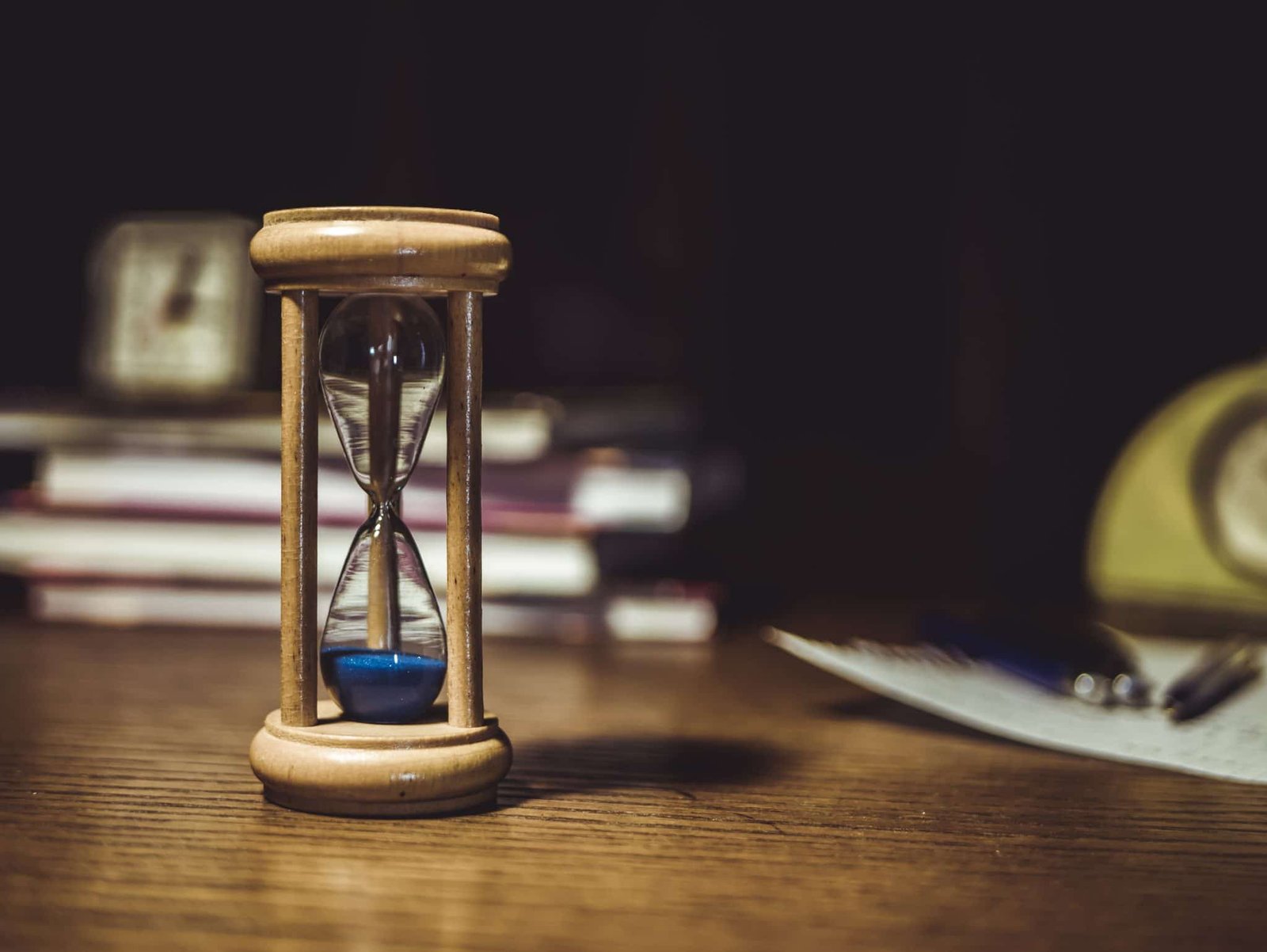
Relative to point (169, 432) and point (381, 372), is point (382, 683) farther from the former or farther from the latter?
point (169, 432)

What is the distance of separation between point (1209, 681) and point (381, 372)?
22.8 inches

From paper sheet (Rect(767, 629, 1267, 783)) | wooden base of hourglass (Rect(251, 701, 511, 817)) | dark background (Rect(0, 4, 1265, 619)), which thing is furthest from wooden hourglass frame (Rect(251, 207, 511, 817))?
dark background (Rect(0, 4, 1265, 619))

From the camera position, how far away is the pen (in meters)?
0.80

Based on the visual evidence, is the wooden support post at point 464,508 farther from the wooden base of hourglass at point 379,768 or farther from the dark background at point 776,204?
the dark background at point 776,204

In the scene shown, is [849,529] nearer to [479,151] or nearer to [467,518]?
[479,151]

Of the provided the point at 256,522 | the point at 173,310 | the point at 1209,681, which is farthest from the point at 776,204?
the point at 1209,681

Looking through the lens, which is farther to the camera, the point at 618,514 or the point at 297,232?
the point at 618,514

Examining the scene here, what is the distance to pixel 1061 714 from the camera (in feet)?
2.71

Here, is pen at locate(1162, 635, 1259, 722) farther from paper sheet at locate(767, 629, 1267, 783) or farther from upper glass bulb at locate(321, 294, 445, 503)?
upper glass bulb at locate(321, 294, 445, 503)

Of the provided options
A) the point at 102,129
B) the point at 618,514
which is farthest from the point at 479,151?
the point at 618,514

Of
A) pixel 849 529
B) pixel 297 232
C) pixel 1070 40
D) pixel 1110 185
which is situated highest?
pixel 1070 40

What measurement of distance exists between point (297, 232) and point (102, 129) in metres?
1.38

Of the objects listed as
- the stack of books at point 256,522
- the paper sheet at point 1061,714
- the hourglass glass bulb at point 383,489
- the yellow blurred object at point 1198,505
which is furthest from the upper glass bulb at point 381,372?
the yellow blurred object at point 1198,505

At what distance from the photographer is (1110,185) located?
64.8 inches
